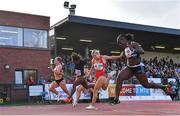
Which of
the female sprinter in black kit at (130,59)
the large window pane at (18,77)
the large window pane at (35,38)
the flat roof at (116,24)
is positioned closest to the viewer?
the female sprinter in black kit at (130,59)

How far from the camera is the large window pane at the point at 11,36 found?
3053 cm

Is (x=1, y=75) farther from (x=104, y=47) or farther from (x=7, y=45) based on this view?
(x=104, y=47)

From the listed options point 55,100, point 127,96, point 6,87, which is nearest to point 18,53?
point 6,87

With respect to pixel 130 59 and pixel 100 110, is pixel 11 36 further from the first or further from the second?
pixel 130 59

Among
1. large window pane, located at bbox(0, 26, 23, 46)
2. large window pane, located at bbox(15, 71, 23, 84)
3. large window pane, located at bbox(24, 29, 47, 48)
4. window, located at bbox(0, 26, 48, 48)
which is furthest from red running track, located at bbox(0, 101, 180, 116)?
large window pane, located at bbox(24, 29, 47, 48)

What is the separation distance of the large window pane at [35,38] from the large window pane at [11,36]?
0.52m

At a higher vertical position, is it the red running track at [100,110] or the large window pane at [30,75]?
the large window pane at [30,75]

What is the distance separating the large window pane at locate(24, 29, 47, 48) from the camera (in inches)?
1254

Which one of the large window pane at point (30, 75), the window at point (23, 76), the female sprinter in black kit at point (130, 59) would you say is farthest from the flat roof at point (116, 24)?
the female sprinter in black kit at point (130, 59)

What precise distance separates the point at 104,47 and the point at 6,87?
68.0ft

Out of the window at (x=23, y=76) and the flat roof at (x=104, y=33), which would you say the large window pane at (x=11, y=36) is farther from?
the flat roof at (x=104, y=33)

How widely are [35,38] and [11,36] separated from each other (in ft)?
6.67

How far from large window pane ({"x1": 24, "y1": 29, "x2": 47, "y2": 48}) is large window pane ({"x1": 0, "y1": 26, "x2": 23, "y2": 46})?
1.71 ft

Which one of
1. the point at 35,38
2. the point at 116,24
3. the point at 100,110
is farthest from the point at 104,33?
the point at 100,110
